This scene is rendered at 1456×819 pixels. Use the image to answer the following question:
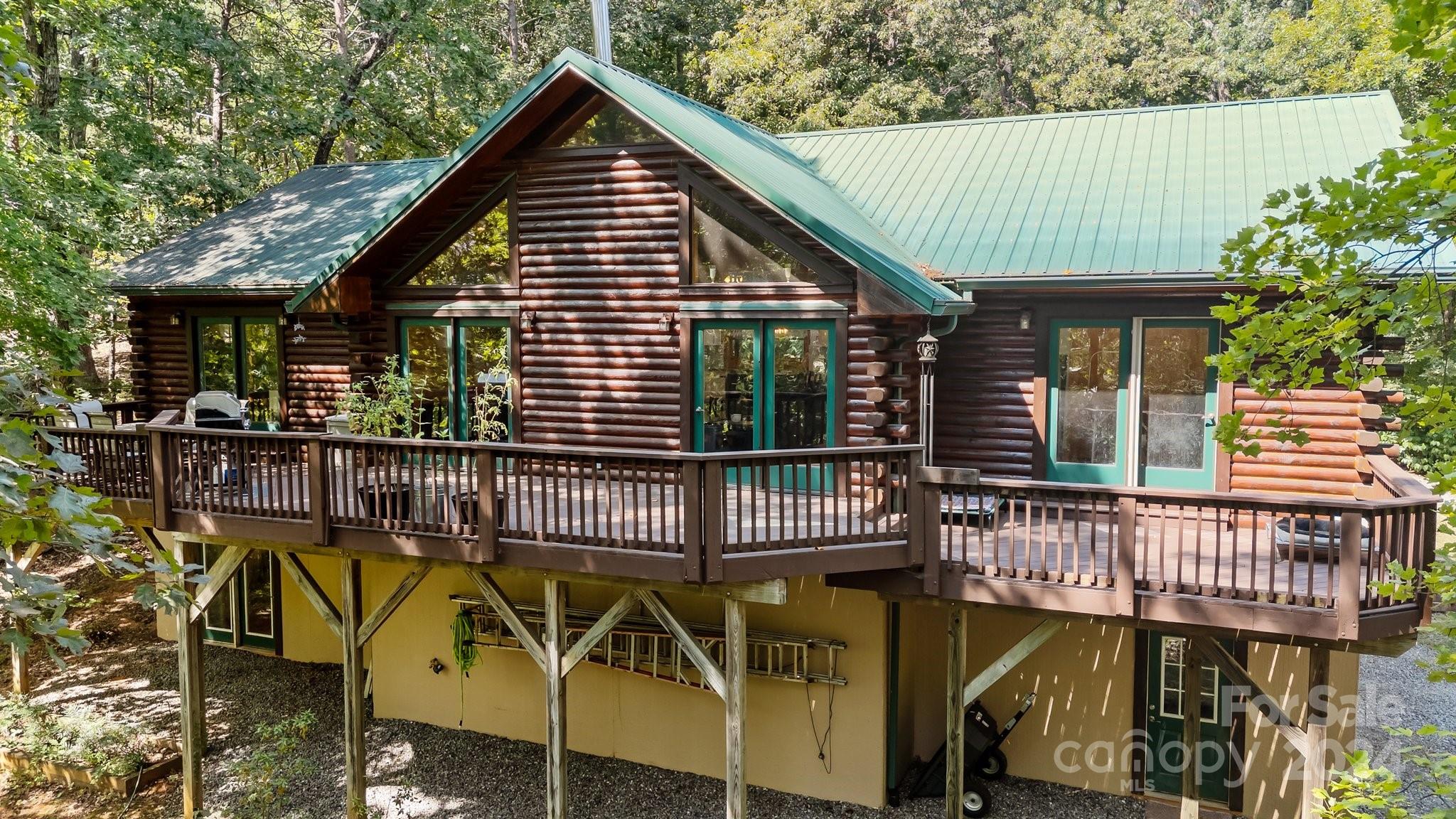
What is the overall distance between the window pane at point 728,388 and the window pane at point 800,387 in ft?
0.95

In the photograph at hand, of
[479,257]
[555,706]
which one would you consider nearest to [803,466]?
[555,706]

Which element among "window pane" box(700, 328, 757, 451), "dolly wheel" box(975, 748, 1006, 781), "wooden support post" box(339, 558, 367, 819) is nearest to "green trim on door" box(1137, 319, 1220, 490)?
"dolly wheel" box(975, 748, 1006, 781)

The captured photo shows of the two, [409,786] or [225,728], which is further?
[225,728]

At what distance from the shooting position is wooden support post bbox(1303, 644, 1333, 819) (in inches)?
282

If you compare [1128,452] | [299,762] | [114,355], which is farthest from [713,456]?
[114,355]

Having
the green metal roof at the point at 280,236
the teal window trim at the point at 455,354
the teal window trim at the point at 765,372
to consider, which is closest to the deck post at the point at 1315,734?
the teal window trim at the point at 765,372

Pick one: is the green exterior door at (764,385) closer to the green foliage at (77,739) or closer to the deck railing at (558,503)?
the deck railing at (558,503)

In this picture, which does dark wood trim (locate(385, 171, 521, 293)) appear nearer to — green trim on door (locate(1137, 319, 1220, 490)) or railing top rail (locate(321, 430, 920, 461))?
railing top rail (locate(321, 430, 920, 461))

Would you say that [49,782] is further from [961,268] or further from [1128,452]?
[1128,452]

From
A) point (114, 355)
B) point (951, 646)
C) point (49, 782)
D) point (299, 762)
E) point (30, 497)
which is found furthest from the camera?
point (114, 355)

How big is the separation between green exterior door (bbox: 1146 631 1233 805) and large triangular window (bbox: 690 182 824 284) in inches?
206

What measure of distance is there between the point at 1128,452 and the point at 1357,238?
267 inches

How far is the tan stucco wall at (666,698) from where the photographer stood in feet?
31.1

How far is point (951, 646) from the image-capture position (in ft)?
26.9
